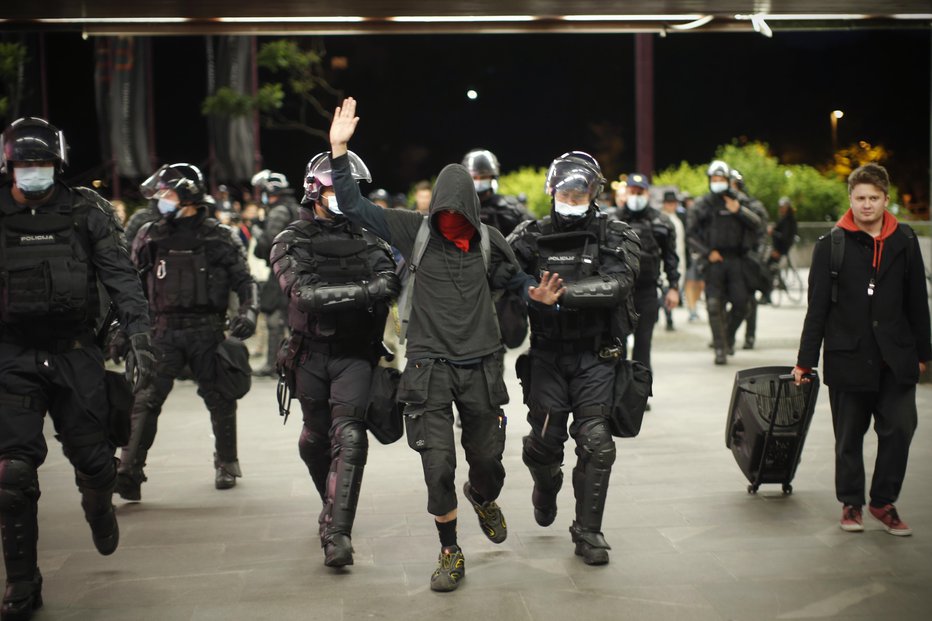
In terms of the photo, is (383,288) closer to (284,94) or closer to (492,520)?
(492,520)

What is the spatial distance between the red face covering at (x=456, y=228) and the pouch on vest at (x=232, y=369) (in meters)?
2.40

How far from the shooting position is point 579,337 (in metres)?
6.07

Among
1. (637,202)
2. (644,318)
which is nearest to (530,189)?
(637,202)

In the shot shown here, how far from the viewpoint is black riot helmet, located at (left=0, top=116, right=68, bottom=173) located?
17.5 feet

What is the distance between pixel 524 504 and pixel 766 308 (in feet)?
48.3

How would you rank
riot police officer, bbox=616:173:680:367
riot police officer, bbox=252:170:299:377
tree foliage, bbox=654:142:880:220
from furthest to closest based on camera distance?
tree foliage, bbox=654:142:880:220 → riot police officer, bbox=252:170:299:377 → riot police officer, bbox=616:173:680:367

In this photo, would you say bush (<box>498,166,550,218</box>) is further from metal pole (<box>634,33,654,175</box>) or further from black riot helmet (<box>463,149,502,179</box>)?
black riot helmet (<box>463,149,502,179</box>)

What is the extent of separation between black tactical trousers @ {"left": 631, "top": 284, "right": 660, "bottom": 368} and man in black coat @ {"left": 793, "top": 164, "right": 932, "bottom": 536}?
387cm

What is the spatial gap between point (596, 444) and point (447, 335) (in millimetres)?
1012

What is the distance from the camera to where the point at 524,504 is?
7.13 m

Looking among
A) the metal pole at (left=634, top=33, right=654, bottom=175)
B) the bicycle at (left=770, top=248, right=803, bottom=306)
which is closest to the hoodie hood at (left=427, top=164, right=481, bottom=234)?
the bicycle at (left=770, top=248, right=803, bottom=306)

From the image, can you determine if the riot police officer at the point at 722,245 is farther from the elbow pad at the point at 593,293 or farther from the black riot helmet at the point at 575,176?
the elbow pad at the point at 593,293

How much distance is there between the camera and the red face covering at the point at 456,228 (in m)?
5.69

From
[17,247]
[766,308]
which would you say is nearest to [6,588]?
[17,247]
